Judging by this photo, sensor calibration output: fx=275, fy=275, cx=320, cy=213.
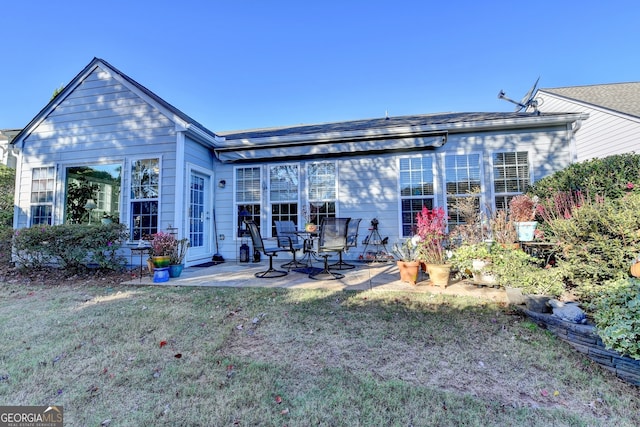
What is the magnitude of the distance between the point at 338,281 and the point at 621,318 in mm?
3157

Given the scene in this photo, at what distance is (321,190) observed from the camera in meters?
7.00

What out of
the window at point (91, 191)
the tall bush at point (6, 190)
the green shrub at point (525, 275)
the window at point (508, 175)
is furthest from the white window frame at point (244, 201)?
the tall bush at point (6, 190)

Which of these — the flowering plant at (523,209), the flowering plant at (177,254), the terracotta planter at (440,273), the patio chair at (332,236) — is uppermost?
the flowering plant at (523,209)

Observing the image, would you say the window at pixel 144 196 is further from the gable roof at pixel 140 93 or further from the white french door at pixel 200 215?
the gable roof at pixel 140 93

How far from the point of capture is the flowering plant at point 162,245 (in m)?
5.06

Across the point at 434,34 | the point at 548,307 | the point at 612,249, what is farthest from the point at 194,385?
the point at 434,34

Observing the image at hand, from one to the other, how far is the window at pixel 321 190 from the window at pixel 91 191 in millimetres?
4636

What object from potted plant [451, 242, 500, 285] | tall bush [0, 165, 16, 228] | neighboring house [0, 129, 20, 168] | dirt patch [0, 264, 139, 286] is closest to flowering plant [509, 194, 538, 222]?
potted plant [451, 242, 500, 285]

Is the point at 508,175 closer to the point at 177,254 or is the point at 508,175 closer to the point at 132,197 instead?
the point at 177,254

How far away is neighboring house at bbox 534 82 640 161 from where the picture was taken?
6932 mm

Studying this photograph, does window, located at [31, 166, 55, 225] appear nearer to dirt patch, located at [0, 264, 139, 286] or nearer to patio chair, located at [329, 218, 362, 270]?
dirt patch, located at [0, 264, 139, 286]

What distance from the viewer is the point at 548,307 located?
2.84 m

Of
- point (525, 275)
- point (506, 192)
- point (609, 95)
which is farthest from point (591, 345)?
point (609, 95)

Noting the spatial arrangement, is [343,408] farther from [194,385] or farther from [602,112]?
[602,112]
